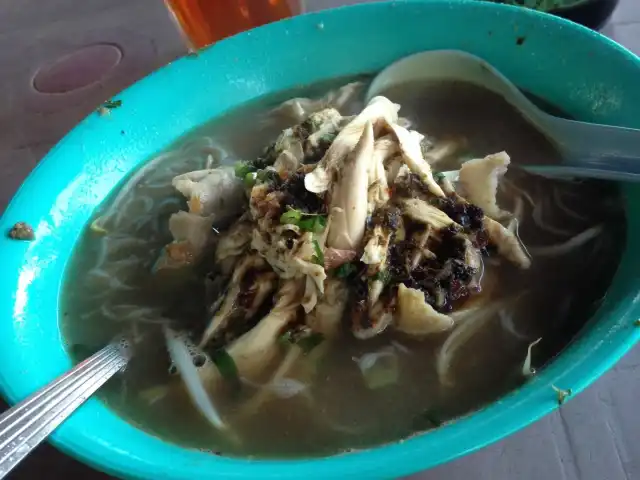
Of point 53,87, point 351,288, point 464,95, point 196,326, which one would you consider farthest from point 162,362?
point 53,87

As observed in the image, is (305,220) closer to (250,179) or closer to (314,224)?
(314,224)

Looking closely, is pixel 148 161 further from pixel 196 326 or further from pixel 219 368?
pixel 219 368

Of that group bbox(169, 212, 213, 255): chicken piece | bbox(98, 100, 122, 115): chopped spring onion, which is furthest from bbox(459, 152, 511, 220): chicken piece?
bbox(98, 100, 122, 115): chopped spring onion

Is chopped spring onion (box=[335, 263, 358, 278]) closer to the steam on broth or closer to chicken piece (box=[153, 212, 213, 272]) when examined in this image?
the steam on broth

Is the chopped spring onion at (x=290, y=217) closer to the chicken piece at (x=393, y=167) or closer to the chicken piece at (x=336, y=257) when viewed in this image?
the chicken piece at (x=336, y=257)

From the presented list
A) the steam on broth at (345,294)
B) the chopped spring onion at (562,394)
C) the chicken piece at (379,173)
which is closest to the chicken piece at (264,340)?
the steam on broth at (345,294)
